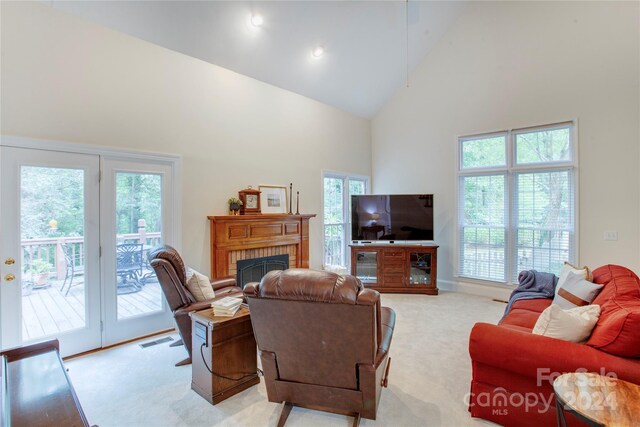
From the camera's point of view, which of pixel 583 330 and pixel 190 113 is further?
pixel 190 113

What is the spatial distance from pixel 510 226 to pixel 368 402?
4.05 meters

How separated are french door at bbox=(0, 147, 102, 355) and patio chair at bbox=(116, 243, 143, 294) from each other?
0.67 ft

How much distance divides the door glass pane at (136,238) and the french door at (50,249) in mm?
214

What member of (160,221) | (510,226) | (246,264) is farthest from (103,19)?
A: (510,226)

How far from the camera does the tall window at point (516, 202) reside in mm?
4453

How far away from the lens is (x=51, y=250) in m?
2.93

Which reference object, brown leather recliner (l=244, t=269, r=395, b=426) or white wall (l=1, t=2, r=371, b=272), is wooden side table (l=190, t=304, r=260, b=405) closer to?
brown leather recliner (l=244, t=269, r=395, b=426)

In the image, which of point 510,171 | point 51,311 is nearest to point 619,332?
point 510,171

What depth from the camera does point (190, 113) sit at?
3824 mm

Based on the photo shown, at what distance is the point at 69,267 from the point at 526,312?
171 inches

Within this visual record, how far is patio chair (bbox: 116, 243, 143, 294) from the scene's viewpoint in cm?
336

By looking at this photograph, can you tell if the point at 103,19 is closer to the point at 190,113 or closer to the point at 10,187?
the point at 190,113

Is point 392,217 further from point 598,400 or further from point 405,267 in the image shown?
point 598,400

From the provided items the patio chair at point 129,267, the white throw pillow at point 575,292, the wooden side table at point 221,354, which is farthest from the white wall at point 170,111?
the white throw pillow at point 575,292
